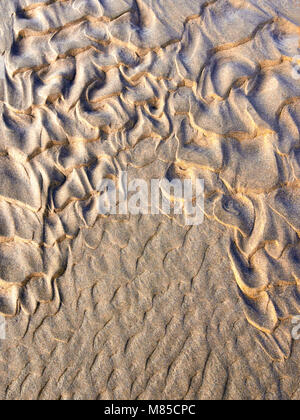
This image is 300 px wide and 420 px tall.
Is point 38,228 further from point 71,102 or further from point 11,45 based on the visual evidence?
point 11,45

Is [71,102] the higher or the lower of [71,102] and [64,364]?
the higher

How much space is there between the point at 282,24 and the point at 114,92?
74cm

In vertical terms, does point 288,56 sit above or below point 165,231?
above

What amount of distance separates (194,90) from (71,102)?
1.55 ft

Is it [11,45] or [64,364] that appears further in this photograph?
[11,45]

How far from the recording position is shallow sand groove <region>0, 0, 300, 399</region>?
1604 millimetres

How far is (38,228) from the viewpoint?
164 cm

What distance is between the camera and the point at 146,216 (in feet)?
5.45

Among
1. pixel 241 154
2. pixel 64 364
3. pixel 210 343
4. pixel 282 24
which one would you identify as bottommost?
pixel 64 364

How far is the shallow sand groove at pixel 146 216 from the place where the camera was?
1.60 meters

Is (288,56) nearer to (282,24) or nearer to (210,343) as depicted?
(282,24)

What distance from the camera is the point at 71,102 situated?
1686 millimetres

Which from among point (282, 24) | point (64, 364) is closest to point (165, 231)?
point (64, 364)
